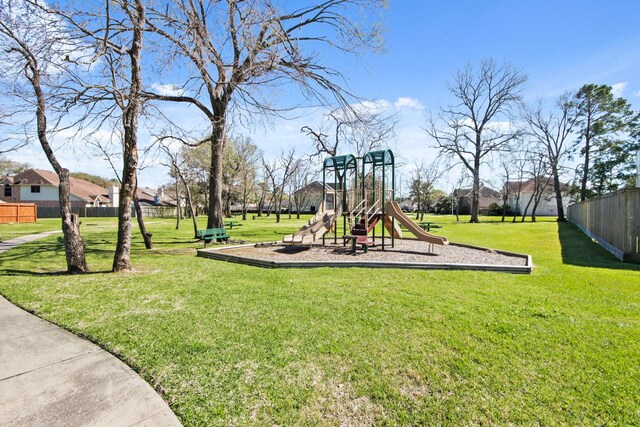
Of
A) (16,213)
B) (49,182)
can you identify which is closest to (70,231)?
(16,213)

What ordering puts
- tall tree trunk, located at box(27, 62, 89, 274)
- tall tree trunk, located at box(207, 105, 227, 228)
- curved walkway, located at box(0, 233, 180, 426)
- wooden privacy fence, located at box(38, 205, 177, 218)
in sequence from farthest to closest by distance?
wooden privacy fence, located at box(38, 205, 177, 218) → tall tree trunk, located at box(207, 105, 227, 228) → tall tree trunk, located at box(27, 62, 89, 274) → curved walkway, located at box(0, 233, 180, 426)

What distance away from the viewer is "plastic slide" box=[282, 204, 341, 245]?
423 inches

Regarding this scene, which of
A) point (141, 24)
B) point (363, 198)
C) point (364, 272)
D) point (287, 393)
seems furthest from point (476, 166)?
point (287, 393)

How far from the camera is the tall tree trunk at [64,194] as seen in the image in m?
7.00

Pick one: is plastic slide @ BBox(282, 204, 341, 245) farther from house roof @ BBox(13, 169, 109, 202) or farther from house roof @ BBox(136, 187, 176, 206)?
house roof @ BBox(136, 187, 176, 206)

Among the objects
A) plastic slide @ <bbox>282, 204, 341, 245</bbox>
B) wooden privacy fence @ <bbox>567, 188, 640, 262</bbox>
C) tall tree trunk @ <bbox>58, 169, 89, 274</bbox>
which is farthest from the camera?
plastic slide @ <bbox>282, 204, 341, 245</bbox>

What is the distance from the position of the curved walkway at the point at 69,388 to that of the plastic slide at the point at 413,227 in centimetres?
835

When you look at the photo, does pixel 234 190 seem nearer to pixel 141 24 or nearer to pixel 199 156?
pixel 199 156

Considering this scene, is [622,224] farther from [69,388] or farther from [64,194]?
[64,194]

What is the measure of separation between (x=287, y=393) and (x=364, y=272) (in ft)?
16.2

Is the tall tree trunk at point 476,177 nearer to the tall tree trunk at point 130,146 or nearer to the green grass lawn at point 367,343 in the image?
the green grass lawn at point 367,343

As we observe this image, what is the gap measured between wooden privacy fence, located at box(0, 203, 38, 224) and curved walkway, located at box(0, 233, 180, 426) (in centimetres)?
3340

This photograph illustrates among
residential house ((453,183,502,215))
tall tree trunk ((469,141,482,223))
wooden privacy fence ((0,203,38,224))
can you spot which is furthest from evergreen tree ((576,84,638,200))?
wooden privacy fence ((0,203,38,224))

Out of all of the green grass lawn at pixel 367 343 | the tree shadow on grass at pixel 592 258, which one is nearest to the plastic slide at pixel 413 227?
the green grass lawn at pixel 367 343
